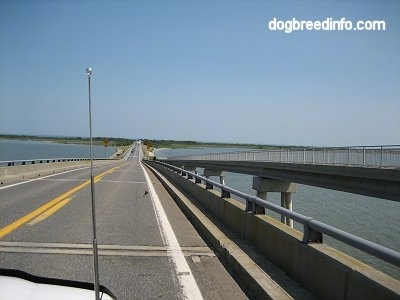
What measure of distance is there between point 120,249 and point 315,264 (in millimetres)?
4030

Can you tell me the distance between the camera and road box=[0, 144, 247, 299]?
5.63 meters

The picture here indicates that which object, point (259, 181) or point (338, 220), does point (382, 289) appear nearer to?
point (338, 220)

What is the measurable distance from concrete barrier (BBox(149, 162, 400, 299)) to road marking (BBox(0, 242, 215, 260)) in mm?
947

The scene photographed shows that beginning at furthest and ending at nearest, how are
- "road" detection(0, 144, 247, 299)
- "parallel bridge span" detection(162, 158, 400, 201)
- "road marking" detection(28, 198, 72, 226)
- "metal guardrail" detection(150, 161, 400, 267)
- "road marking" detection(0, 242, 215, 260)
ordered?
"parallel bridge span" detection(162, 158, 400, 201) < "road marking" detection(28, 198, 72, 226) < "road marking" detection(0, 242, 215, 260) < "road" detection(0, 144, 247, 299) < "metal guardrail" detection(150, 161, 400, 267)

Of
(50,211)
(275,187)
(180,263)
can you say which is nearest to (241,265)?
(180,263)

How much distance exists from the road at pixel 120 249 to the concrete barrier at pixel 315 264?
72 cm

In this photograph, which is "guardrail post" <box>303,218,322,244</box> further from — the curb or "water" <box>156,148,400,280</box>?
"water" <box>156,148,400,280</box>

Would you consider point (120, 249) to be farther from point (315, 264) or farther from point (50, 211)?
point (50, 211)

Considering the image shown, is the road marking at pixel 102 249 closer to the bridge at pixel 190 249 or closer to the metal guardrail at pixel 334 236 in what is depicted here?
the bridge at pixel 190 249

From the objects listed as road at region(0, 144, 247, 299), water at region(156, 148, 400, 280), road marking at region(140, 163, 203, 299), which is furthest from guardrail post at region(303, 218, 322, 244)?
water at region(156, 148, 400, 280)

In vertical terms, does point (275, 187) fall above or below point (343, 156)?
below

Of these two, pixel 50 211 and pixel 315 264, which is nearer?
pixel 315 264

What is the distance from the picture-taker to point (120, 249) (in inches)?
300

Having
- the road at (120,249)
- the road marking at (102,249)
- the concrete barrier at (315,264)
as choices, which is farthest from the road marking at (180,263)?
the concrete barrier at (315,264)
